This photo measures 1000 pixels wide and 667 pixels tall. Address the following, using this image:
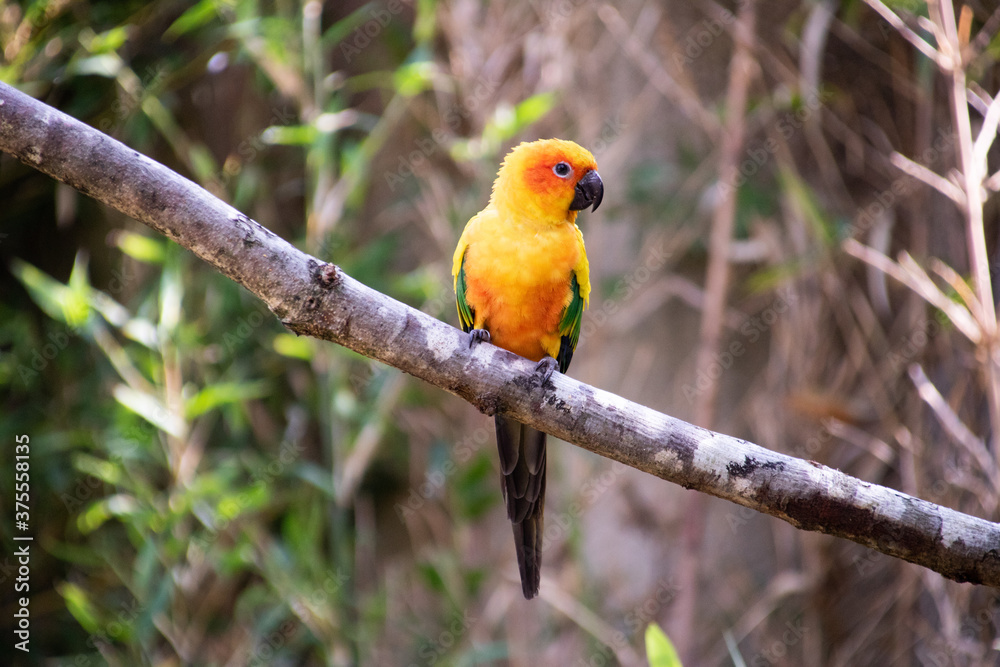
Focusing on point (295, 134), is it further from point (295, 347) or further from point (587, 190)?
point (587, 190)

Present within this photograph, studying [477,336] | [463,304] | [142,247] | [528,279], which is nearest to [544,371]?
[477,336]

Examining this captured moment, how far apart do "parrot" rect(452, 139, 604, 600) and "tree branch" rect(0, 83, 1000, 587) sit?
20.5 inches

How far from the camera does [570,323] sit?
266 centimetres

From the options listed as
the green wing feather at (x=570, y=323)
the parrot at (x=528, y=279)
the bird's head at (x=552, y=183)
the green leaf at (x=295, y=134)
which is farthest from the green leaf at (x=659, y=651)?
the green leaf at (x=295, y=134)

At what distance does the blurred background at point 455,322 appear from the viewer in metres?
3.19

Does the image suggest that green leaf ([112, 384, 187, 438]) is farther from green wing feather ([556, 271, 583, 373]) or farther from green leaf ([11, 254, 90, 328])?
green wing feather ([556, 271, 583, 373])

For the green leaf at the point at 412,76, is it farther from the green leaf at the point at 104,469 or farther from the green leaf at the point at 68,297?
the green leaf at the point at 104,469

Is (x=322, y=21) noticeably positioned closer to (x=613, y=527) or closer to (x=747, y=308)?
(x=747, y=308)

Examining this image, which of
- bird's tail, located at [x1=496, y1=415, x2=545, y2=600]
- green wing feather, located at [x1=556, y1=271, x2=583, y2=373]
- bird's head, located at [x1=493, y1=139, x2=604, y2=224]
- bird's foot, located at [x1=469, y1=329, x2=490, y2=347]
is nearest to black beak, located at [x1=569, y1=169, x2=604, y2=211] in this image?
bird's head, located at [x1=493, y1=139, x2=604, y2=224]

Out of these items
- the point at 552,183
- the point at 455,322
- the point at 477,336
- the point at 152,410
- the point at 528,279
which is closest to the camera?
the point at 477,336

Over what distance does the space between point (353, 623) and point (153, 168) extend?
2484 millimetres

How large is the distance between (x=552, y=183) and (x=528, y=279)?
394 mm

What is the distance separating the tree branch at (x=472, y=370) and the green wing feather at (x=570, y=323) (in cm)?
64

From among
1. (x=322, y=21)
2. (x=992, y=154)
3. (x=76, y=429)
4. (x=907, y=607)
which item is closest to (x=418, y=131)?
(x=322, y=21)
